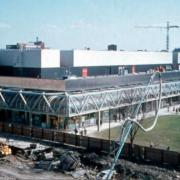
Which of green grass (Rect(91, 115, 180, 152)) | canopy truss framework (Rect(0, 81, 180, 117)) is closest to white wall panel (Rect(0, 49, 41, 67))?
canopy truss framework (Rect(0, 81, 180, 117))

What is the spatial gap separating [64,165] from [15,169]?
523 cm

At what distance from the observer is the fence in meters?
47.4

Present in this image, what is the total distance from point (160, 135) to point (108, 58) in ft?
119

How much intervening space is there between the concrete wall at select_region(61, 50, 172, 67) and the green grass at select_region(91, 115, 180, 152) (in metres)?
20.4

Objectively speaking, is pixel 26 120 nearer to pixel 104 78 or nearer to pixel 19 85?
pixel 19 85

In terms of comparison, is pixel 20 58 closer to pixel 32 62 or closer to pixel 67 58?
pixel 32 62

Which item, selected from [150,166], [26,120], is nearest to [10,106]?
[26,120]

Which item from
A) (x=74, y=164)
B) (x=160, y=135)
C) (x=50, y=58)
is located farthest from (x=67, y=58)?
(x=74, y=164)

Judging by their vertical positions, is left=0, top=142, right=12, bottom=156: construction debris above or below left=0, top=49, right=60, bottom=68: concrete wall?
below

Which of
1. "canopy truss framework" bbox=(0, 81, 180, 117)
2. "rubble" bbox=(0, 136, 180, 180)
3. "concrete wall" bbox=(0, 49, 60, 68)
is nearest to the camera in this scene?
"rubble" bbox=(0, 136, 180, 180)

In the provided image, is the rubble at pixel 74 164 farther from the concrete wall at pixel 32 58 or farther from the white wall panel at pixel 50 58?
the concrete wall at pixel 32 58

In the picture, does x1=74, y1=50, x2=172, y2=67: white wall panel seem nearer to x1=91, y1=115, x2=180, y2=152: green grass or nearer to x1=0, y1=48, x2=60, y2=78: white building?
x1=0, y1=48, x2=60, y2=78: white building

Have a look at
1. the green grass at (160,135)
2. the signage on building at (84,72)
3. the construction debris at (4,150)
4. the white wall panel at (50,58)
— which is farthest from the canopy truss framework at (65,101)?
the construction debris at (4,150)

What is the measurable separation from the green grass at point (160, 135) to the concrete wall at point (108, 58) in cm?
2037
